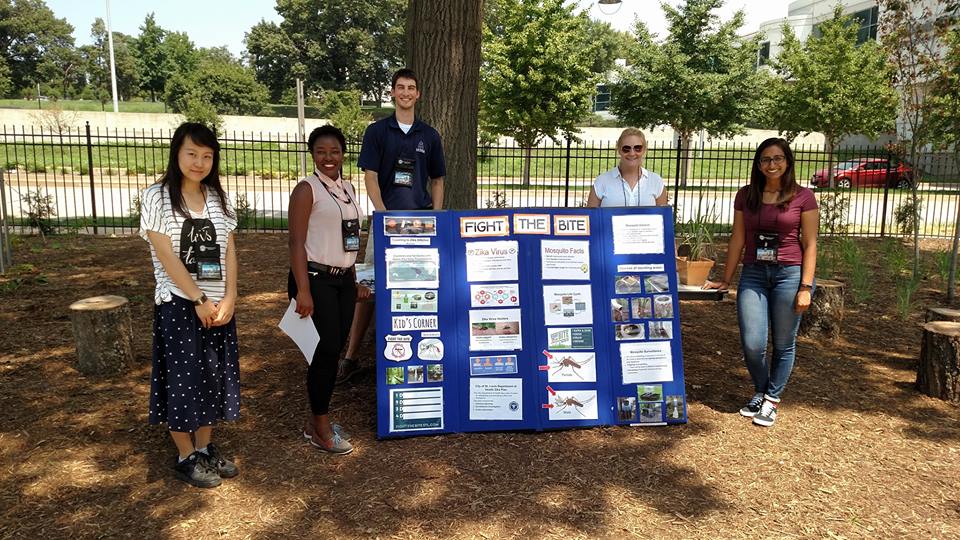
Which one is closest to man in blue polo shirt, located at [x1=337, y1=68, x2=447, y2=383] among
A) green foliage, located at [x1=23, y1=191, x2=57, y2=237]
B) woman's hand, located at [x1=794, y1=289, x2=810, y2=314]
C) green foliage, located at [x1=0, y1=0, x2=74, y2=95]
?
woman's hand, located at [x1=794, y1=289, x2=810, y2=314]

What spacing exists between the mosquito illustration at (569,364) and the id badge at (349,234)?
143 centimetres

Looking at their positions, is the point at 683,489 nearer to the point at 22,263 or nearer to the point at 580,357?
the point at 580,357

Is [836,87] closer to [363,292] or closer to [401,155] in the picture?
[401,155]

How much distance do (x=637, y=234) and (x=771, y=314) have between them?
1.00 metres

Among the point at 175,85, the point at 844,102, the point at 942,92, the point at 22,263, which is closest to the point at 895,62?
the point at 942,92

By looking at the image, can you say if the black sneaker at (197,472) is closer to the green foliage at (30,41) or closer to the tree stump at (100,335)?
the tree stump at (100,335)

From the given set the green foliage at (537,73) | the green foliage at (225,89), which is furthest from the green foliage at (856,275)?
the green foliage at (225,89)

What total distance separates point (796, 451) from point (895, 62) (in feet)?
22.3

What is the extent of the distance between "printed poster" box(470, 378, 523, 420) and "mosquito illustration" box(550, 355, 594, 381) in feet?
0.95

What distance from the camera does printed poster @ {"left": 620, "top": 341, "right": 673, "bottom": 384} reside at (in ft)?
14.0

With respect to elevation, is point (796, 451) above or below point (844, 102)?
below

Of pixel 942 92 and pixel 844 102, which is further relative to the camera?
pixel 844 102

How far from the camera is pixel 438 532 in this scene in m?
3.13

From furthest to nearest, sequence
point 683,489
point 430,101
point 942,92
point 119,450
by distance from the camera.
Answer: point 942,92 → point 430,101 → point 119,450 → point 683,489
